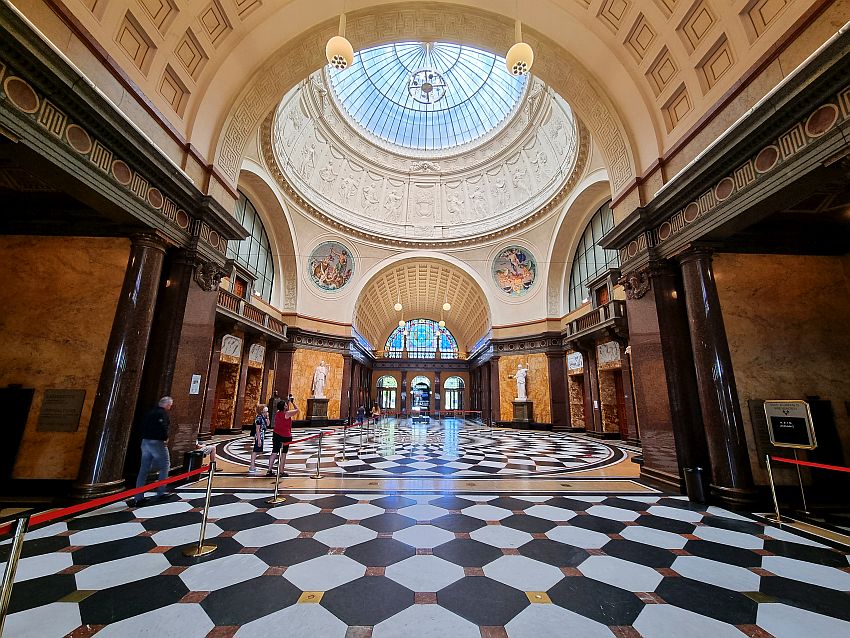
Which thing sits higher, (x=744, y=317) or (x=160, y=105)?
(x=160, y=105)

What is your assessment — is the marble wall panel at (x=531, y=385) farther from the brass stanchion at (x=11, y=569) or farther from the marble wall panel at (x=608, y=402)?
the brass stanchion at (x=11, y=569)

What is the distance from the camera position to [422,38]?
24.4ft

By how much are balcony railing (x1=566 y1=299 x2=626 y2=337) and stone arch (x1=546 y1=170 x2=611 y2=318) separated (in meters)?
2.14

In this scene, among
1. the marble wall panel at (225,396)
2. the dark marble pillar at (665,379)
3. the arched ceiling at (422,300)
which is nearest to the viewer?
the dark marble pillar at (665,379)

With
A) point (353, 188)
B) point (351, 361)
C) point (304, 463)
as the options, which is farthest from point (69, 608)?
point (353, 188)

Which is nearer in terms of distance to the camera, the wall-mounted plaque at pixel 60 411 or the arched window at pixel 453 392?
the wall-mounted plaque at pixel 60 411

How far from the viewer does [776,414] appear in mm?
4477

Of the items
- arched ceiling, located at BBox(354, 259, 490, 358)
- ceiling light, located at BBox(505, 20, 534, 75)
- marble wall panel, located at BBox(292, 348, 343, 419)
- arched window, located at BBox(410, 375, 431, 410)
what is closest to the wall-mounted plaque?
ceiling light, located at BBox(505, 20, 534, 75)

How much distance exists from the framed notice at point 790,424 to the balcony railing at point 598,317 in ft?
23.8

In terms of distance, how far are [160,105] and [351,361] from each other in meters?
15.3

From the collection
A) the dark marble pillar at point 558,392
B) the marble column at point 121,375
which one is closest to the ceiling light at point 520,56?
the marble column at point 121,375

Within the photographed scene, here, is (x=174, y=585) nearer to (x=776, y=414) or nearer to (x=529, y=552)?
(x=529, y=552)

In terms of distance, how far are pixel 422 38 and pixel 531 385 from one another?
50.1 feet

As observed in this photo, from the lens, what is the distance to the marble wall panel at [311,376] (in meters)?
16.7
